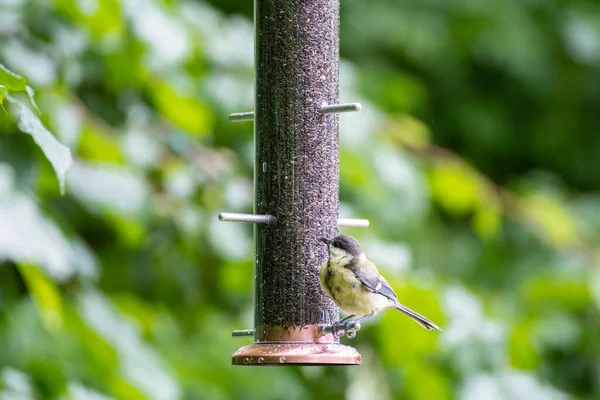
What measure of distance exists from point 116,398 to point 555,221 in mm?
3487

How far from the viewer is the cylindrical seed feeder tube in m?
4.05

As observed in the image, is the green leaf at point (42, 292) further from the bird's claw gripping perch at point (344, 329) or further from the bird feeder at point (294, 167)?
the bird's claw gripping perch at point (344, 329)

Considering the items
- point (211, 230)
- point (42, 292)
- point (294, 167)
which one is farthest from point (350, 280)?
point (211, 230)

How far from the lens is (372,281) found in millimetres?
3924

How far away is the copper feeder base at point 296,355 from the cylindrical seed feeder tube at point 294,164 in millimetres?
137

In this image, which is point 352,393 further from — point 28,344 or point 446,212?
point 446,212

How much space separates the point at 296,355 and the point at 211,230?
190cm

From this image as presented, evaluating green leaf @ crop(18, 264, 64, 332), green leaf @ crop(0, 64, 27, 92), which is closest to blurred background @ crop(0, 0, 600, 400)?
green leaf @ crop(18, 264, 64, 332)

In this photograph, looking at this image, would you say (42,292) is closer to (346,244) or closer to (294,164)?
(294,164)

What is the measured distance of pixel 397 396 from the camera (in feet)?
17.1

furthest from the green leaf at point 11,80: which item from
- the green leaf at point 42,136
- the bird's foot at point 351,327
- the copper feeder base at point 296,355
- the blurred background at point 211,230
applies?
the bird's foot at point 351,327

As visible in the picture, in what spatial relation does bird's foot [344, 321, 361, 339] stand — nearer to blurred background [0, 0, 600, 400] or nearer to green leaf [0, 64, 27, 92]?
blurred background [0, 0, 600, 400]

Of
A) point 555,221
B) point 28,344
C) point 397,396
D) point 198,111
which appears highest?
point 198,111

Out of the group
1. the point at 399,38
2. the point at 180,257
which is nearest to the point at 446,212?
the point at 399,38
